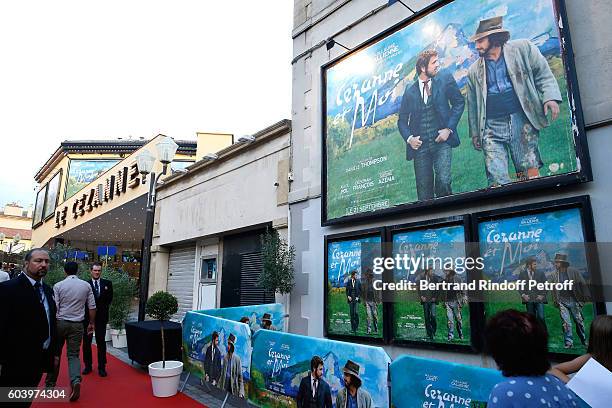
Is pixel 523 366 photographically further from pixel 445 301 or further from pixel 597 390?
pixel 445 301

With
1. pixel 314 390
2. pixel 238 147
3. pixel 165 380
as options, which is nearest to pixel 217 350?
pixel 165 380

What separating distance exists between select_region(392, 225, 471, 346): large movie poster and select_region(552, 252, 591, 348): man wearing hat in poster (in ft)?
3.57

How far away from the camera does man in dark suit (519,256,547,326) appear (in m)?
4.52

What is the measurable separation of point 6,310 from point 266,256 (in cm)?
472

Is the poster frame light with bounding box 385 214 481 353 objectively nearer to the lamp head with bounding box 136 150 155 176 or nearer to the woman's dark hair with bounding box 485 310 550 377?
the woman's dark hair with bounding box 485 310 550 377

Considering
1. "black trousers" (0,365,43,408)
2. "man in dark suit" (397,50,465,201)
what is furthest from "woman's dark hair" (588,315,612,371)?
"black trousers" (0,365,43,408)

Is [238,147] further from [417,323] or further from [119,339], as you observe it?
[417,323]

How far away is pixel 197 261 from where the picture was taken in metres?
12.6

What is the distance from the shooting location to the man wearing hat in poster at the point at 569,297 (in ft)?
13.8

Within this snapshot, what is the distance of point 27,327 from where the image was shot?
11.9 feet

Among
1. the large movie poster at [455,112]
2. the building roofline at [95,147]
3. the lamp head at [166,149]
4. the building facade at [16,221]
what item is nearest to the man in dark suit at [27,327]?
the large movie poster at [455,112]

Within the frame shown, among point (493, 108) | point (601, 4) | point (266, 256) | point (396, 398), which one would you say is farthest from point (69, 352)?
point (601, 4)

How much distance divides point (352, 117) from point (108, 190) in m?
15.4

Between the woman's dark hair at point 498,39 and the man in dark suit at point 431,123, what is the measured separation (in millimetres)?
692
